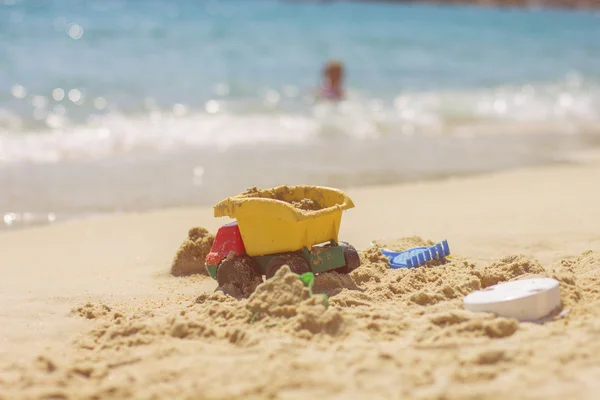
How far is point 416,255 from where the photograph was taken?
437cm

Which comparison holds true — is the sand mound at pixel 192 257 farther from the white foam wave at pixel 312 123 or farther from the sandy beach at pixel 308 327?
the white foam wave at pixel 312 123

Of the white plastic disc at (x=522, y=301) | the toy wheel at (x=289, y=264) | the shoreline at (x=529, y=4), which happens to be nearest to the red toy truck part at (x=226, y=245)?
the toy wheel at (x=289, y=264)

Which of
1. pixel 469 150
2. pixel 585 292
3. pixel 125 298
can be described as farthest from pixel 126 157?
pixel 585 292

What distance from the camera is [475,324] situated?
10.9ft

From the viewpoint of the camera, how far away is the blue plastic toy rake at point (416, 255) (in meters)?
4.33

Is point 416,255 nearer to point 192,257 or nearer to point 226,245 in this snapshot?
point 226,245

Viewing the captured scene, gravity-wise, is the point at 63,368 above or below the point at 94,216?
below

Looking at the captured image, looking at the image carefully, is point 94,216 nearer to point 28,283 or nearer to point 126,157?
point 28,283

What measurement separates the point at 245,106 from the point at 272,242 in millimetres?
7844

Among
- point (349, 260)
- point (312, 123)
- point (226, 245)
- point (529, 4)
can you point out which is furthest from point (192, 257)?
point (529, 4)

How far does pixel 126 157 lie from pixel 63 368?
221 inches

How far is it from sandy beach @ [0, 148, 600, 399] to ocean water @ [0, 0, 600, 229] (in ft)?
5.21

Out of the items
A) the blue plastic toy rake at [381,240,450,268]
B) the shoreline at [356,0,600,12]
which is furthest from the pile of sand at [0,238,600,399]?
the shoreline at [356,0,600,12]

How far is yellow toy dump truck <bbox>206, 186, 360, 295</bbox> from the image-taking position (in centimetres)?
392
